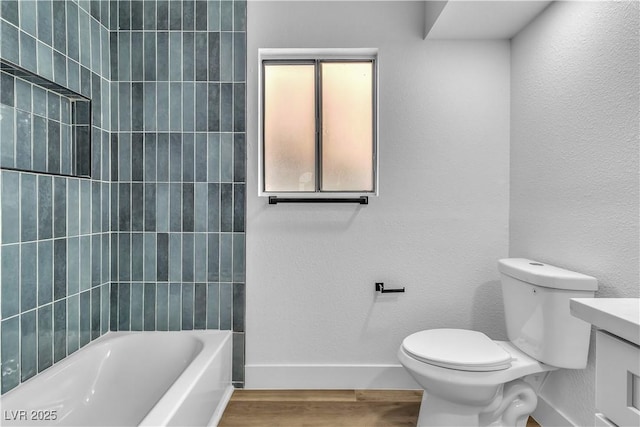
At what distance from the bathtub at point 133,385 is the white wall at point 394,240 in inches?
13.3

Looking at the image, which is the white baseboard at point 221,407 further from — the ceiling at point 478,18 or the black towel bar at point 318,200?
the ceiling at point 478,18

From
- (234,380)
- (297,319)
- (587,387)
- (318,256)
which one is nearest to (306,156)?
(318,256)

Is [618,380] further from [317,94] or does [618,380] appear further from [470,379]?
[317,94]

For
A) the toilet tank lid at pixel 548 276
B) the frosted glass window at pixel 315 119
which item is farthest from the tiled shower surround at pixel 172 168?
the toilet tank lid at pixel 548 276

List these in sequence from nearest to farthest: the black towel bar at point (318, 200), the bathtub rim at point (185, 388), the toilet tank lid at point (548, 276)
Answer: the bathtub rim at point (185, 388)
the toilet tank lid at point (548, 276)
the black towel bar at point (318, 200)

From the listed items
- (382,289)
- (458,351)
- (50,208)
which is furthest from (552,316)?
(50,208)

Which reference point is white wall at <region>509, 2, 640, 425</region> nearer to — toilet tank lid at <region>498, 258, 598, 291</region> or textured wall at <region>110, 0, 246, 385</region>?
toilet tank lid at <region>498, 258, 598, 291</region>

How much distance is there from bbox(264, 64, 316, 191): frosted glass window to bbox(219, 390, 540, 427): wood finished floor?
1194 millimetres

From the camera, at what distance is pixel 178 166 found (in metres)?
2.16

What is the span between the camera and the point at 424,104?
7.13 ft

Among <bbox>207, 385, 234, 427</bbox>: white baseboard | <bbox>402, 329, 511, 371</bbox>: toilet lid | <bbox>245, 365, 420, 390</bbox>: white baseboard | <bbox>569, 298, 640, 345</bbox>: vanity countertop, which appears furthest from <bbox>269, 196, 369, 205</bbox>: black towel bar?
<bbox>569, 298, 640, 345</bbox>: vanity countertop

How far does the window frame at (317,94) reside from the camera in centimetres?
220

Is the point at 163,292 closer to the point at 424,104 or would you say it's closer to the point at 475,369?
the point at 475,369

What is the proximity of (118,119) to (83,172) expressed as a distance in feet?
1.40
